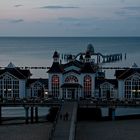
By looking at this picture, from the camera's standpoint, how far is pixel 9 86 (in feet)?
241

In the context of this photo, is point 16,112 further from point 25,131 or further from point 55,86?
→ point 25,131

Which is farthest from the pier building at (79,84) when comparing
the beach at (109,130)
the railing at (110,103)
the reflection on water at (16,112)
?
the beach at (109,130)

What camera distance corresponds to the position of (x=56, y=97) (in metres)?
72.4

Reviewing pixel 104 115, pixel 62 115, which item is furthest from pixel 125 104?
pixel 62 115

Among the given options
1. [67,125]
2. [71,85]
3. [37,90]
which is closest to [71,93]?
[71,85]

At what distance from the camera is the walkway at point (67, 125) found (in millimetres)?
48719

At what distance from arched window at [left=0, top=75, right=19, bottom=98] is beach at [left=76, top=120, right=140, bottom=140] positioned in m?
12.5

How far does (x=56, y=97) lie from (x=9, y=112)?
7.06 metres

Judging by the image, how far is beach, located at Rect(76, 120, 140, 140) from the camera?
55653 mm

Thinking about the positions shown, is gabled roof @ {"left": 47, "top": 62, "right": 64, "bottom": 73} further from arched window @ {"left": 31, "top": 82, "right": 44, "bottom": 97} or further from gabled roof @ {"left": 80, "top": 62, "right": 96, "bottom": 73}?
gabled roof @ {"left": 80, "top": 62, "right": 96, "bottom": 73}

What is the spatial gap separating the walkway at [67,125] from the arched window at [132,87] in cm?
830

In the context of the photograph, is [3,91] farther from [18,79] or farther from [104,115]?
[104,115]

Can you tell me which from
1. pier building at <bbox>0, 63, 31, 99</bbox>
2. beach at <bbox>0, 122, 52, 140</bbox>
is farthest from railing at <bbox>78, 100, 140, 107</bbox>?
pier building at <bbox>0, 63, 31, 99</bbox>

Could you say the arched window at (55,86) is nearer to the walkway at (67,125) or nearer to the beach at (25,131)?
the walkway at (67,125)
